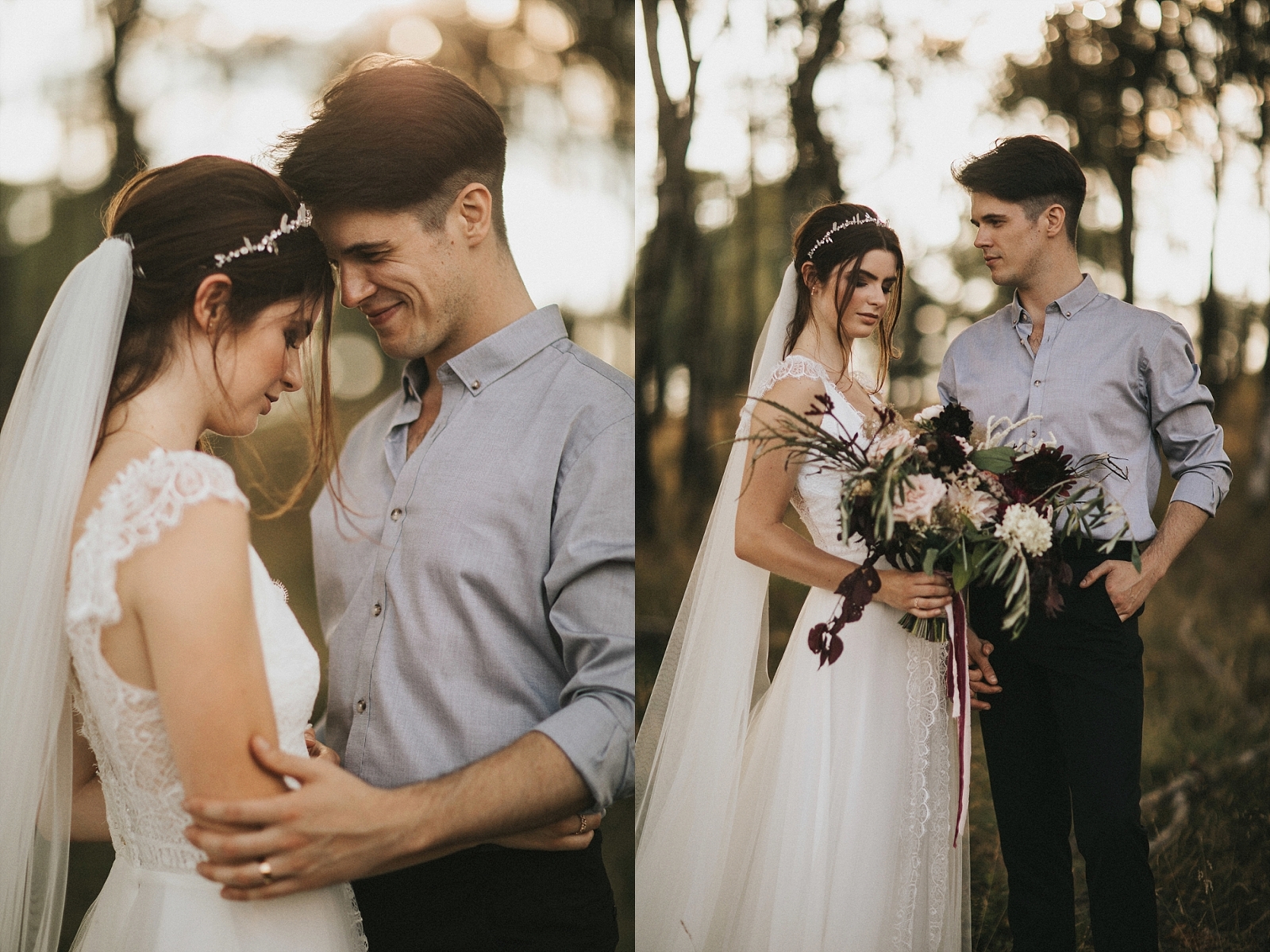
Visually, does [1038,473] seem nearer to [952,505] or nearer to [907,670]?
[952,505]

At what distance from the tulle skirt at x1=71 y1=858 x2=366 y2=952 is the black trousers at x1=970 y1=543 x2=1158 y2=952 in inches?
69.7

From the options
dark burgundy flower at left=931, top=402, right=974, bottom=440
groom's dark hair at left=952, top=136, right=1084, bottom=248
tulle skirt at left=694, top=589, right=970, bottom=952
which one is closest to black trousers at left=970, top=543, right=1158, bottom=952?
tulle skirt at left=694, top=589, right=970, bottom=952

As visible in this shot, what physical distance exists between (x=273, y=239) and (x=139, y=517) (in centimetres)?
54

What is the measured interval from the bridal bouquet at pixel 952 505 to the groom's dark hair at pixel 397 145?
32.9 inches

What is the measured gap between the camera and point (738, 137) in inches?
135

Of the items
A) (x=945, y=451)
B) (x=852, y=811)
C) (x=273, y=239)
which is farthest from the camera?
(x=852, y=811)

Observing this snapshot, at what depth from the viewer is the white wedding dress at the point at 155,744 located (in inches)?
56.6

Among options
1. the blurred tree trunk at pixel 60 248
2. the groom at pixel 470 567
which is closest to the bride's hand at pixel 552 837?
the groom at pixel 470 567

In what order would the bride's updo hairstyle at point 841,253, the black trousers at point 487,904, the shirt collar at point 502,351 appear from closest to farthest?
1. the black trousers at point 487,904
2. the shirt collar at point 502,351
3. the bride's updo hairstyle at point 841,253

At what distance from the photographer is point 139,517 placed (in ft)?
4.68

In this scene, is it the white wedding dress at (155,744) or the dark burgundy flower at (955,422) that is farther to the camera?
the dark burgundy flower at (955,422)

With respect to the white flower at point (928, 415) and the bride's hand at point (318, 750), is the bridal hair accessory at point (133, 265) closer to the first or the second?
the bride's hand at point (318, 750)

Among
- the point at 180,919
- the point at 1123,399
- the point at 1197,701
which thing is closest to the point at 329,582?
the point at 180,919

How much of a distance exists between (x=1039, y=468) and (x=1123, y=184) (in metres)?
1.74
